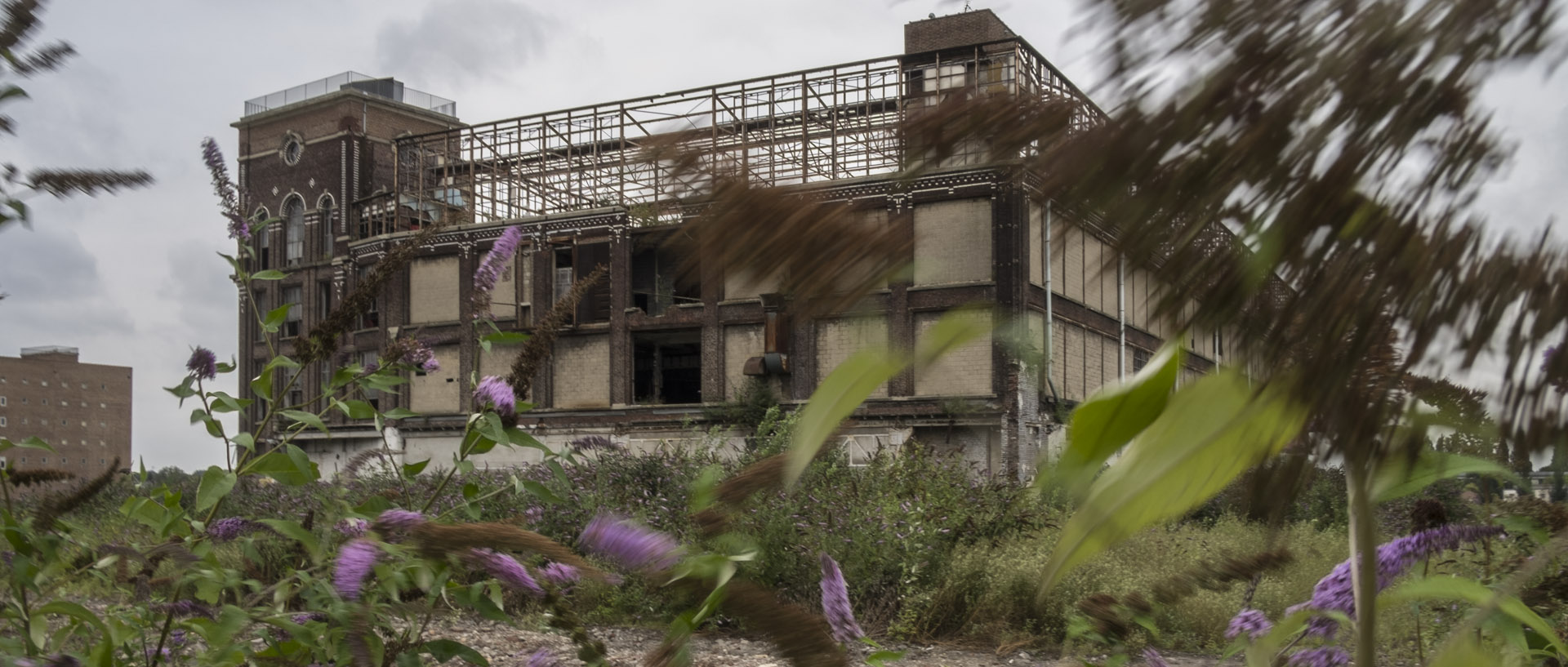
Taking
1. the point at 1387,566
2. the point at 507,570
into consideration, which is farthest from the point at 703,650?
the point at 1387,566

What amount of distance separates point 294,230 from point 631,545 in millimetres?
35680

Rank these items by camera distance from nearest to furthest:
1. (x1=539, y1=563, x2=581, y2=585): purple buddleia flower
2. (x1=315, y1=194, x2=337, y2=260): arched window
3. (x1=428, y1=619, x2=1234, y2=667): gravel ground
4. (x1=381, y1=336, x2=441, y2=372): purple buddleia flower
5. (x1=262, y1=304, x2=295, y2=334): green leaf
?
(x1=539, y1=563, x2=581, y2=585): purple buddleia flower < (x1=262, y1=304, x2=295, y2=334): green leaf < (x1=381, y1=336, x2=441, y2=372): purple buddleia flower < (x1=428, y1=619, x2=1234, y2=667): gravel ground < (x1=315, y1=194, x2=337, y2=260): arched window

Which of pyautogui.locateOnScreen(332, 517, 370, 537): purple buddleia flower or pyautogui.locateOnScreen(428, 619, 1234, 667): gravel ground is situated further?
pyautogui.locateOnScreen(428, 619, 1234, 667): gravel ground

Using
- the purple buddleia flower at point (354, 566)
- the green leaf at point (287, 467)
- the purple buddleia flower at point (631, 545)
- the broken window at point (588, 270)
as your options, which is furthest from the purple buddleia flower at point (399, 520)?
the broken window at point (588, 270)

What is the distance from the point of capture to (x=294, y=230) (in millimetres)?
33344

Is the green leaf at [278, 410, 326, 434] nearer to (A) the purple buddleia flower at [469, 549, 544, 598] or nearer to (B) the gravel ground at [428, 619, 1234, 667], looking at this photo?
(A) the purple buddleia flower at [469, 549, 544, 598]

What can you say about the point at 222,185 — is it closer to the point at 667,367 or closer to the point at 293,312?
the point at 667,367

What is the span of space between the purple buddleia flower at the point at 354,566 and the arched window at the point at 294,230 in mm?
34772

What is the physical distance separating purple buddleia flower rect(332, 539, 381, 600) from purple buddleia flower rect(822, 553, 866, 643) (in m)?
0.40

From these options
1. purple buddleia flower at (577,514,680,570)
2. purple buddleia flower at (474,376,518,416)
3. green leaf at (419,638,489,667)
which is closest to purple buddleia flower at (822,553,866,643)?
purple buddleia flower at (577,514,680,570)

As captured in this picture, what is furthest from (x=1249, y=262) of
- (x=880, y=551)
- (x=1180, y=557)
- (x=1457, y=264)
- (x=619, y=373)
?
(x=619, y=373)

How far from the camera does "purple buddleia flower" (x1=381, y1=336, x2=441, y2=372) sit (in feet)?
6.77

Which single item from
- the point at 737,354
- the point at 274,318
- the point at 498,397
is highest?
the point at 737,354

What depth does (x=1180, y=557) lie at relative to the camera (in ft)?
19.3
